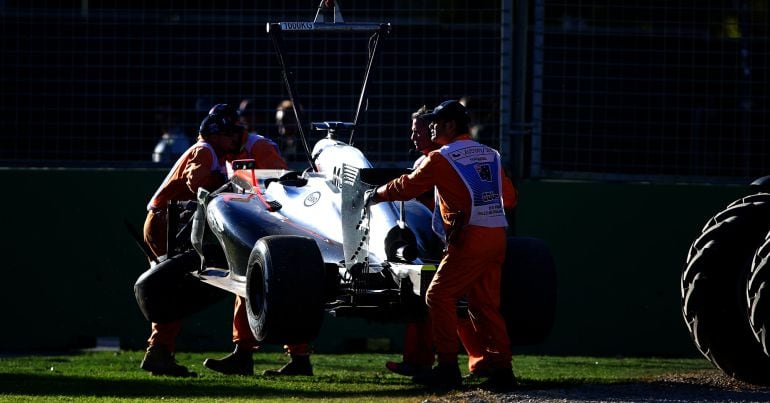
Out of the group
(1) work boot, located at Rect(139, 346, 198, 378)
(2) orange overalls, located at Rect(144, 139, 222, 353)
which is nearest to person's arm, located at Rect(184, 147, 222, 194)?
(2) orange overalls, located at Rect(144, 139, 222, 353)

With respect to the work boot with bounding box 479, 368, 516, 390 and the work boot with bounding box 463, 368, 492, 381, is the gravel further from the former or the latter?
the work boot with bounding box 463, 368, 492, 381

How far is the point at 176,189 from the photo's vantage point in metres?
10.8

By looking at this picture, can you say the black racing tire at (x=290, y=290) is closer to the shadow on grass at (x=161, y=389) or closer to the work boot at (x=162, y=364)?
the shadow on grass at (x=161, y=389)

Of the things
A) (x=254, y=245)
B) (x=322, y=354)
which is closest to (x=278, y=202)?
(x=254, y=245)

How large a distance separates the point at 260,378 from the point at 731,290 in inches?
138

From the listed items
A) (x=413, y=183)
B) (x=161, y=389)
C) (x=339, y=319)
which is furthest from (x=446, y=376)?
(x=339, y=319)

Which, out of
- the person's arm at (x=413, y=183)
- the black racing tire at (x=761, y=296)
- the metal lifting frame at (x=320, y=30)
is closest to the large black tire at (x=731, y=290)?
the black racing tire at (x=761, y=296)

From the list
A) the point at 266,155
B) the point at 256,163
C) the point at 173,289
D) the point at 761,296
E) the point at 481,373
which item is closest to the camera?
the point at 761,296

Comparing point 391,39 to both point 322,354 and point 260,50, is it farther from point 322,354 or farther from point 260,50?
point 322,354

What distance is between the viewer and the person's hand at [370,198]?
28.5ft

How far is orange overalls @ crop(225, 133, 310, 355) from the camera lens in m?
10.8

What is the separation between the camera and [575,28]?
13.4 meters

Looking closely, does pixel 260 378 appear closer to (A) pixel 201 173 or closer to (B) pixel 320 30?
(A) pixel 201 173

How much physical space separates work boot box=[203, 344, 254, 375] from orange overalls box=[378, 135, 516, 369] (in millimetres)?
2173
